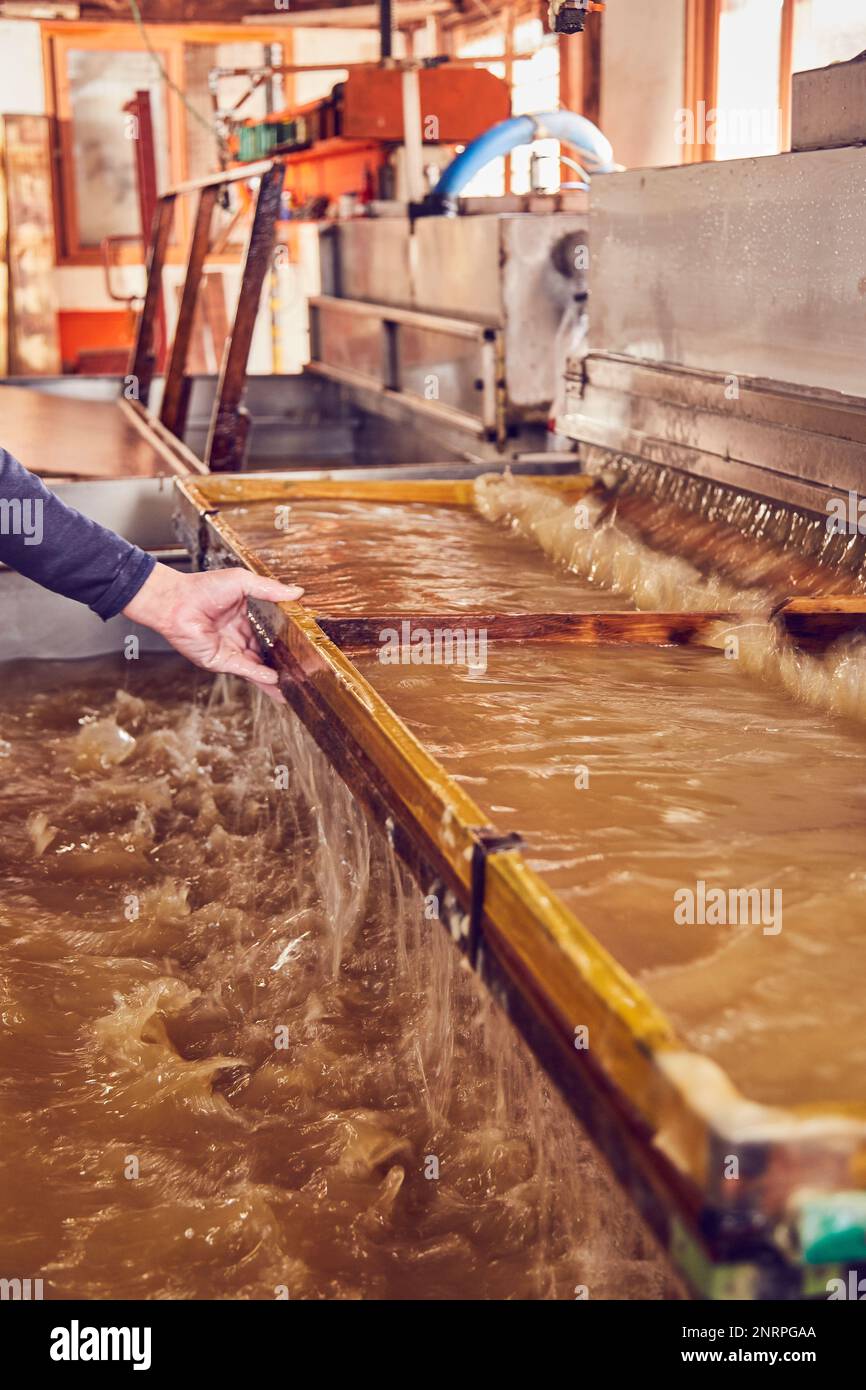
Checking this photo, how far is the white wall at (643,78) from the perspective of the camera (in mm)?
7207

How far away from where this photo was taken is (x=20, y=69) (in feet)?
37.1

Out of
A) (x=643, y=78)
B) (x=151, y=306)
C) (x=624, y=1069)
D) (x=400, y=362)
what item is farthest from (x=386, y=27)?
(x=624, y=1069)

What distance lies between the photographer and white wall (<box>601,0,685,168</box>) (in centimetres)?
721

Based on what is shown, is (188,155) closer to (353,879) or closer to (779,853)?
(353,879)

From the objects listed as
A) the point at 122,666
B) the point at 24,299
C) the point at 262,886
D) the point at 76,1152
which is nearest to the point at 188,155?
the point at 24,299

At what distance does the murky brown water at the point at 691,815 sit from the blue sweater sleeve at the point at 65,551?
0.43 meters

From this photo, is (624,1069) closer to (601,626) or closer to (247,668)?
(601,626)

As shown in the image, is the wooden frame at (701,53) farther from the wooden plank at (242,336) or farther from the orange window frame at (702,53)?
the wooden plank at (242,336)

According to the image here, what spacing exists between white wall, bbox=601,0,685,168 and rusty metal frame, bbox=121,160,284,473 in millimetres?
2702

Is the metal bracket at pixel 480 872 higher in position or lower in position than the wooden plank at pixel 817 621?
lower

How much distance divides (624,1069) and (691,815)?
0.57 metres

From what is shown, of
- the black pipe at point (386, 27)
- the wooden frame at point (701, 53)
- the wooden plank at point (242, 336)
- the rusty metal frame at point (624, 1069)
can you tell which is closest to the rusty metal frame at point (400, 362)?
the wooden plank at point (242, 336)

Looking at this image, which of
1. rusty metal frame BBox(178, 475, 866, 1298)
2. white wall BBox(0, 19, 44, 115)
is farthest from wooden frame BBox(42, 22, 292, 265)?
rusty metal frame BBox(178, 475, 866, 1298)

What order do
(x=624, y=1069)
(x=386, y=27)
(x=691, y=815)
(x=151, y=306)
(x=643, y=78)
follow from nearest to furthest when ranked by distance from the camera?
(x=624, y=1069)
(x=691, y=815)
(x=386, y=27)
(x=151, y=306)
(x=643, y=78)
